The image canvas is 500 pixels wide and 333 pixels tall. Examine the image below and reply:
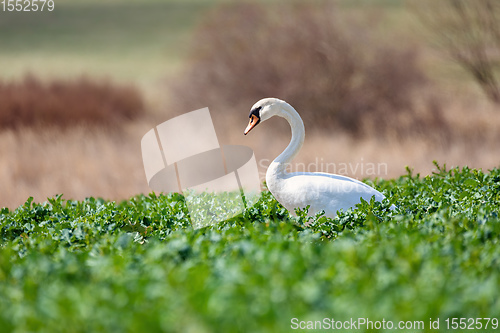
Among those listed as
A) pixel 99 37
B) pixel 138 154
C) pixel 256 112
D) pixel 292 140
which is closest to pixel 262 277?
pixel 292 140

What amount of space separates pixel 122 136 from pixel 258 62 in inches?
154

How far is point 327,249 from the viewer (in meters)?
3.63

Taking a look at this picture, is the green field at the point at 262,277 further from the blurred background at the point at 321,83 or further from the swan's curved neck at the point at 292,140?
the blurred background at the point at 321,83

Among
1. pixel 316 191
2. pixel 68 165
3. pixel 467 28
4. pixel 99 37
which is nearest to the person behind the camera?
pixel 316 191

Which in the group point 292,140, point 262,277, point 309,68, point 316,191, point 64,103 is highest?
point 64,103

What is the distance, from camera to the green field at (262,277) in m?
2.68

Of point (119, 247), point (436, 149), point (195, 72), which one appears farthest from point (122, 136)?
point (119, 247)

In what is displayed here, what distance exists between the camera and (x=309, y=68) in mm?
15273

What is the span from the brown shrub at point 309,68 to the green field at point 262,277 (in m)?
10.6

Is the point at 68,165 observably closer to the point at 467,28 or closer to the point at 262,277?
the point at 262,277

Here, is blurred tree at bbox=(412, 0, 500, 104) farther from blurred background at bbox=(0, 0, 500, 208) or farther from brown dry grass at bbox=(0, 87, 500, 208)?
brown dry grass at bbox=(0, 87, 500, 208)

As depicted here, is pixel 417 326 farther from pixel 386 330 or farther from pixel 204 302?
pixel 204 302

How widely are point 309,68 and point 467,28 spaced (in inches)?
167

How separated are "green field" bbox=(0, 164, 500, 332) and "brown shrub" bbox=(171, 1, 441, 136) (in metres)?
10.6
